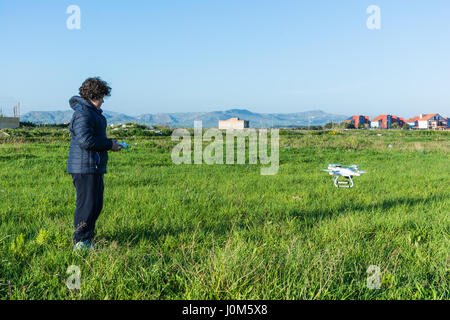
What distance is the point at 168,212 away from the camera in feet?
14.9

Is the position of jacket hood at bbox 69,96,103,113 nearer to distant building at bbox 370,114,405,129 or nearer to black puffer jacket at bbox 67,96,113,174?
black puffer jacket at bbox 67,96,113,174

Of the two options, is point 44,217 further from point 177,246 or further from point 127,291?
point 127,291

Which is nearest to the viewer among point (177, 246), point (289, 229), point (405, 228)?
point (177, 246)

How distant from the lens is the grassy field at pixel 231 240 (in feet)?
7.75

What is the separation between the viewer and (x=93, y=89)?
322 cm

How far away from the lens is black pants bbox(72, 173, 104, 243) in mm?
3219

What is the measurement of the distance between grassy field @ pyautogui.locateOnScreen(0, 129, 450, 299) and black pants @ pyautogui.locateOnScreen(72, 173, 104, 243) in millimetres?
179

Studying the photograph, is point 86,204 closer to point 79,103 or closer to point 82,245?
point 82,245

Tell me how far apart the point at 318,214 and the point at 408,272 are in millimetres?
1939

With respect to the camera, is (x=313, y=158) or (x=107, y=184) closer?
(x=107, y=184)
